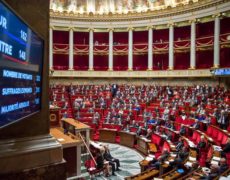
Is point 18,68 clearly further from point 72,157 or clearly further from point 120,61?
point 120,61

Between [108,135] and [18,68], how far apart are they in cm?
1444

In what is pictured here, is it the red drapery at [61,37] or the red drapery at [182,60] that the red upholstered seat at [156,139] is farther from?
the red drapery at [61,37]

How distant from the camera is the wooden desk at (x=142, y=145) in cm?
1324

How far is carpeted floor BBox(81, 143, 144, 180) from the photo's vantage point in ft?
35.0

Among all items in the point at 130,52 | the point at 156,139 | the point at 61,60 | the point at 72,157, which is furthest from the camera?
the point at 61,60

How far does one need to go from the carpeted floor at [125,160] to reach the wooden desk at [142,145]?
30cm

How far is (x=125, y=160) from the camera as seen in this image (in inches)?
504

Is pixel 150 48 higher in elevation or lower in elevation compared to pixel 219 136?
higher

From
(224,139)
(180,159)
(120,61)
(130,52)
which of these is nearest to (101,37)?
(120,61)

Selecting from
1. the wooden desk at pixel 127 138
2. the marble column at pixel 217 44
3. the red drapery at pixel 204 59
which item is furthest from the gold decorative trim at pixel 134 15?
the wooden desk at pixel 127 138

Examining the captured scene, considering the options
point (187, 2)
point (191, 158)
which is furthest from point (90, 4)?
point (191, 158)

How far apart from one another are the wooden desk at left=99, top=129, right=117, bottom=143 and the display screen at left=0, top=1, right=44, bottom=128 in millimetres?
13564

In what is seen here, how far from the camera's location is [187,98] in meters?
18.9

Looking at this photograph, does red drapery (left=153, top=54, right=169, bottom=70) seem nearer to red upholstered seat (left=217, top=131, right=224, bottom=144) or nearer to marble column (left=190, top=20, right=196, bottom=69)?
marble column (left=190, top=20, right=196, bottom=69)
